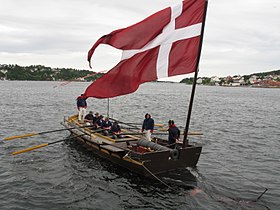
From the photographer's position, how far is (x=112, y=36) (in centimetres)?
1156

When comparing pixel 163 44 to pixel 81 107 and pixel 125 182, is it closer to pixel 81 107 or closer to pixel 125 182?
pixel 125 182

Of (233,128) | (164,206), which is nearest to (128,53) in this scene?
(164,206)

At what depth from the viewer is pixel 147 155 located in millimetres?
13516

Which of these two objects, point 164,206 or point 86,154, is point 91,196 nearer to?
point 164,206

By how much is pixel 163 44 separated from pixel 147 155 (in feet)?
17.7

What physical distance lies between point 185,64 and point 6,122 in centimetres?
2784

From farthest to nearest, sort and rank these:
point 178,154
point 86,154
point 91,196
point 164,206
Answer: point 86,154
point 178,154
point 91,196
point 164,206

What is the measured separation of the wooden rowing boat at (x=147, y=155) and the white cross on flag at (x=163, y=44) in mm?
4214

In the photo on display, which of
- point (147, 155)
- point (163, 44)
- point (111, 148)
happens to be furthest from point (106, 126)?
point (163, 44)

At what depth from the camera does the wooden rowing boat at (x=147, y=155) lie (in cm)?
1375

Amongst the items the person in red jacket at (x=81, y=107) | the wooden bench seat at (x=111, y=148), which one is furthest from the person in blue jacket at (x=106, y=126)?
the person in red jacket at (x=81, y=107)

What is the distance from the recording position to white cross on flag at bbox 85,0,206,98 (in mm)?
11062

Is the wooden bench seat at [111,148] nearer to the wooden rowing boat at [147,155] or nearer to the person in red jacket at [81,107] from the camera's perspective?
the wooden rowing boat at [147,155]

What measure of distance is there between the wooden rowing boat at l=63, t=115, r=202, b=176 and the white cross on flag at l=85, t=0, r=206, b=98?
4.21 m
